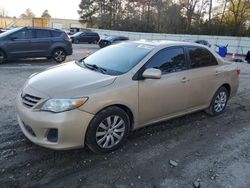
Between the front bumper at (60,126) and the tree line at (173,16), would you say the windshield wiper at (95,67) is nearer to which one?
the front bumper at (60,126)

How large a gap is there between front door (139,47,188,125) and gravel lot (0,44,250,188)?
0.45 meters

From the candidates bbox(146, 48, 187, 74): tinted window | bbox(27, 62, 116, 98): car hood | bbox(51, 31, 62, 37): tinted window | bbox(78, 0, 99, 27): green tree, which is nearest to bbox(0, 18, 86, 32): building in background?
bbox(78, 0, 99, 27): green tree

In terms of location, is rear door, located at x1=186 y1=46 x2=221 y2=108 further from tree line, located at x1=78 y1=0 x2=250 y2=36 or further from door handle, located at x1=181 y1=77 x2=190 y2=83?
tree line, located at x1=78 y1=0 x2=250 y2=36

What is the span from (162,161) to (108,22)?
47.5 metres

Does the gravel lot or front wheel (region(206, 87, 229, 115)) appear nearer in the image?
the gravel lot

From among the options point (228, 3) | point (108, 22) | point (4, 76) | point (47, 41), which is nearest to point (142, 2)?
point (108, 22)

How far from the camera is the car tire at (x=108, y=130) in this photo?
11.6 ft

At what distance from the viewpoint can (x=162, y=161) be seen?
369cm

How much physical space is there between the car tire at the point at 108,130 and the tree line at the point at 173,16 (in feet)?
113

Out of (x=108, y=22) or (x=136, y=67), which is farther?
(x=108, y=22)

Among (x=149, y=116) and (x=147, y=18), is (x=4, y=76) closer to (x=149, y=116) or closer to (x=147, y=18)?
(x=149, y=116)

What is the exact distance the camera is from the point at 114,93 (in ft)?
11.9

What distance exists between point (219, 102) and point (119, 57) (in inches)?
101

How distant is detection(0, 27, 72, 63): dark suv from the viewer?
10.7 m
